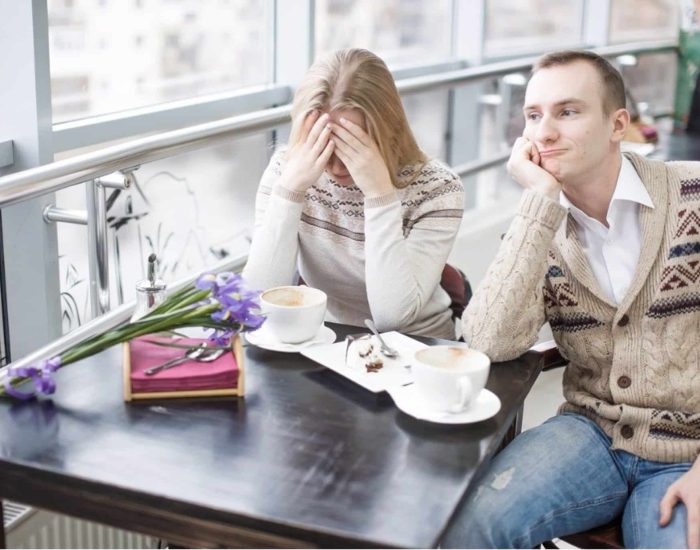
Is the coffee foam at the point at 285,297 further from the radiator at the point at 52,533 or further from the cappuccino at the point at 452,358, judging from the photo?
the radiator at the point at 52,533

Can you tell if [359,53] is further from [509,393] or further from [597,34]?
[597,34]

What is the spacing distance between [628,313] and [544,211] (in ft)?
0.74

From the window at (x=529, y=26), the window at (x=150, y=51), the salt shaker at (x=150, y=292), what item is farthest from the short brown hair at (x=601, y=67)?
the window at (x=529, y=26)

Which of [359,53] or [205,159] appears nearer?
Result: [359,53]

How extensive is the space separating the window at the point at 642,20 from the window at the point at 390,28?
1.87 meters

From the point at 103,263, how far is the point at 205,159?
3.43 feet

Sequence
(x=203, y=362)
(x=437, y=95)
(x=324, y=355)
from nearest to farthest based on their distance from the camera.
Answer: (x=203, y=362) < (x=324, y=355) < (x=437, y=95)

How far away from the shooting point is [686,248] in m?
1.54

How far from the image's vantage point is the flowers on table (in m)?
1.25

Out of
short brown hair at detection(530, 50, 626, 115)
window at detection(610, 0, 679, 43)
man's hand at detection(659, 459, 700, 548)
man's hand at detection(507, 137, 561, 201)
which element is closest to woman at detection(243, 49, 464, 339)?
man's hand at detection(507, 137, 561, 201)

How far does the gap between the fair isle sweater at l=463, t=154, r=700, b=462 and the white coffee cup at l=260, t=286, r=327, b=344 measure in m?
0.25

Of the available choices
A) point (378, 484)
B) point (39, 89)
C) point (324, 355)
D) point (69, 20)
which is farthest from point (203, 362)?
point (69, 20)

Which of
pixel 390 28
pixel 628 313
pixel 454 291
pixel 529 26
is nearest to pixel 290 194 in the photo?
pixel 454 291

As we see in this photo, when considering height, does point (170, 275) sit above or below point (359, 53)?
below
